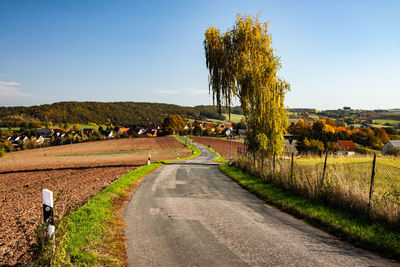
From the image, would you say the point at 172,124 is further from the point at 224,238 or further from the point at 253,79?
the point at 224,238

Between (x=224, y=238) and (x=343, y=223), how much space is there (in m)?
3.54

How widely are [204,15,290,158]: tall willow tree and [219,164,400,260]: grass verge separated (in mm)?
7988

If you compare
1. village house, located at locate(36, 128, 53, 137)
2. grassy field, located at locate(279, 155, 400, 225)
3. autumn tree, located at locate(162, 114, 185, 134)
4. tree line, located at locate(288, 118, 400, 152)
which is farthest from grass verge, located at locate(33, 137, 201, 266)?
village house, located at locate(36, 128, 53, 137)

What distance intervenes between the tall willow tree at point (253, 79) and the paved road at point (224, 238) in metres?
10.0

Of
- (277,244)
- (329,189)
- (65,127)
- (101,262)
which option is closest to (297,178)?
(329,189)

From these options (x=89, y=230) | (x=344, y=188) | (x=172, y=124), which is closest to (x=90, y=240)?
(x=89, y=230)

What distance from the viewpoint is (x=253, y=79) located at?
63.7ft

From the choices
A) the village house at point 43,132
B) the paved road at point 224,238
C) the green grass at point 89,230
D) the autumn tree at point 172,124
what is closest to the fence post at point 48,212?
the green grass at point 89,230

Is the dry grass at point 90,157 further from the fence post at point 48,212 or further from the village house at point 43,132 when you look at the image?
the village house at point 43,132

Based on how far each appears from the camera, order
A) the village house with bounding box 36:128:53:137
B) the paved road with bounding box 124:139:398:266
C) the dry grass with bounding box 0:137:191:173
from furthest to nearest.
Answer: the village house with bounding box 36:128:53:137, the dry grass with bounding box 0:137:191:173, the paved road with bounding box 124:139:398:266

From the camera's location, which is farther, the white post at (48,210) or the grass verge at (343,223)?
the grass verge at (343,223)

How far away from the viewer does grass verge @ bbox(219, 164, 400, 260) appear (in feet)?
19.1

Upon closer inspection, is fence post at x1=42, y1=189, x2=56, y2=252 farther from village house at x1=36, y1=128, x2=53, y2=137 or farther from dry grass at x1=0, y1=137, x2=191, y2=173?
village house at x1=36, y1=128, x2=53, y2=137

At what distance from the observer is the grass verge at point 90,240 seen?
13.1ft
